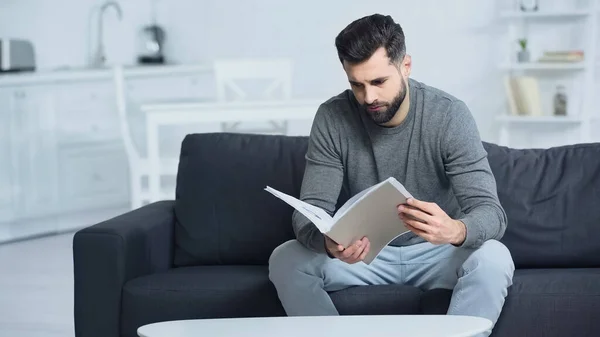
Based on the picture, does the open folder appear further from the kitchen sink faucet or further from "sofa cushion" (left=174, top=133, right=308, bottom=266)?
the kitchen sink faucet

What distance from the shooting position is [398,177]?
8.84 ft

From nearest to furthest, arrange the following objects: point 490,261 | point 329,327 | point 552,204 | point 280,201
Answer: point 329,327 < point 490,261 < point 552,204 < point 280,201

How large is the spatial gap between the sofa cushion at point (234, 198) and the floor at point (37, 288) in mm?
805

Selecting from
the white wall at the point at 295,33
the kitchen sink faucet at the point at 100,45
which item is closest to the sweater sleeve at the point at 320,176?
the white wall at the point at 295,33

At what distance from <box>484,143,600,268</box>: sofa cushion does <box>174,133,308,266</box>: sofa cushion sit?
2.01 ft

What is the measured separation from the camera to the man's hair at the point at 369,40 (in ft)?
8.36

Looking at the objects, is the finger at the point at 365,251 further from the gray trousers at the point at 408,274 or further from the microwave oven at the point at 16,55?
the microwave oven at the point at 16,55

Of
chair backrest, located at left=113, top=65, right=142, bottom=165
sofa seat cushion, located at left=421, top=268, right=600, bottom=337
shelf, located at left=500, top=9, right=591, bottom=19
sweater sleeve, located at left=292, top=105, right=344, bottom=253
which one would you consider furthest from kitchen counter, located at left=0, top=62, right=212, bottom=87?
sofa seat cushion, located at left=421, top=268, right=600, bottom=337

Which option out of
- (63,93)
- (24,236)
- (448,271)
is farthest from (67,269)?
(448,271)

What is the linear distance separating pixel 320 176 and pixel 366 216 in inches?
15.2

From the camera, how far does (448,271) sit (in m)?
Answer: 2.57

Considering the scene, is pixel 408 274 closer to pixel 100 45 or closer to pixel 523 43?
pixel 523 43

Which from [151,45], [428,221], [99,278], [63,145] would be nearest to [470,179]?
[428,221]

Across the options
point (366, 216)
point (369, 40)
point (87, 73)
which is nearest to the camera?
point (366, 216)
